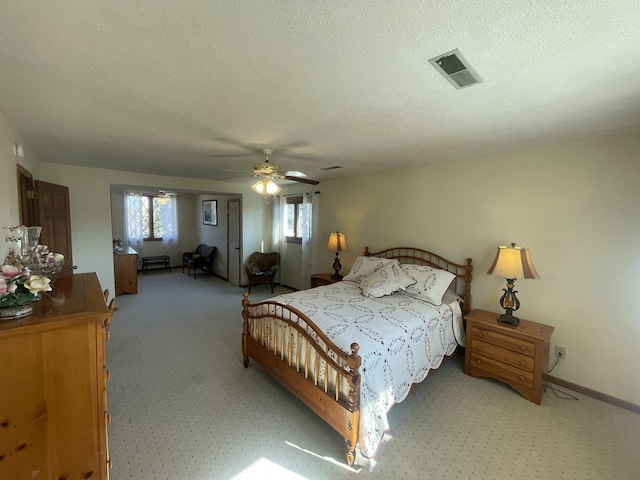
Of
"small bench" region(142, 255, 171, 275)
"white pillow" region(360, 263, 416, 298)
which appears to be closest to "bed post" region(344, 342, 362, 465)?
"white pillow" region(360, 263, 416, 298)

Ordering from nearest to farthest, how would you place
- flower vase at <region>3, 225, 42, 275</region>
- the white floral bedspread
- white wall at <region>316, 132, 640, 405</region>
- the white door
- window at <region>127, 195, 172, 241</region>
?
flower vase at <region>3, 225, 42, 275</region>, the white floral bedspread, white wall at <region>316, 132, 640, 405</region>, the white door, window at <region>127, 195, 172, 241</region>

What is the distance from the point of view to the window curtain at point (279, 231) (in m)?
5.98

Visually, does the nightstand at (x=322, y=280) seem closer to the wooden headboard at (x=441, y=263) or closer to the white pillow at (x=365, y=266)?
the white pillow at (x=365, y=266)

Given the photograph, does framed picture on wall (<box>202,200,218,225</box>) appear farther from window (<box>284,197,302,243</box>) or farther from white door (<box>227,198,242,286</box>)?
window (<box>284,197,302,243</box>)

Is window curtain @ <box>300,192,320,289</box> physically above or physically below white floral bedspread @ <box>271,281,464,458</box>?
above

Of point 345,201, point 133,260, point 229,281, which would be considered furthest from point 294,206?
point 133,260

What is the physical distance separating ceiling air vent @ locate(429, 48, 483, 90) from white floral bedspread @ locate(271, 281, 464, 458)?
69.2 inches

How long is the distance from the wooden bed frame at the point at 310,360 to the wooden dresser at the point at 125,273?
3.96 metres

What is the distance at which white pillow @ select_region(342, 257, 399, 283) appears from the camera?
12.4ft

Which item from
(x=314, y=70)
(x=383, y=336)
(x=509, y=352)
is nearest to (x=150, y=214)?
(x=383, y=336)

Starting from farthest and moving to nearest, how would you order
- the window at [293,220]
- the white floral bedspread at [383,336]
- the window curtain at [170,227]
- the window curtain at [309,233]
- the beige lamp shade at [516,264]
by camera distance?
1. the window curtain at [170,227]
2. the window at [293,220]
3. the window curtain at [309,233]
4. the beige lamp shade at [516,264]
5. the white floral bedspread at [383,336]

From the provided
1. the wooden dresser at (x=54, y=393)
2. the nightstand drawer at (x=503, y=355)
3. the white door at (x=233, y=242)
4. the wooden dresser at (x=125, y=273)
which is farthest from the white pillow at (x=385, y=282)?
the wooden dresser at (x=125, y=273)

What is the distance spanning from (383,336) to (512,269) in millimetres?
1458

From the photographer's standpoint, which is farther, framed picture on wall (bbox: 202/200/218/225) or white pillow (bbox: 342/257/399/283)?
framed picture on wall (bbox: 202/200/218/225)
